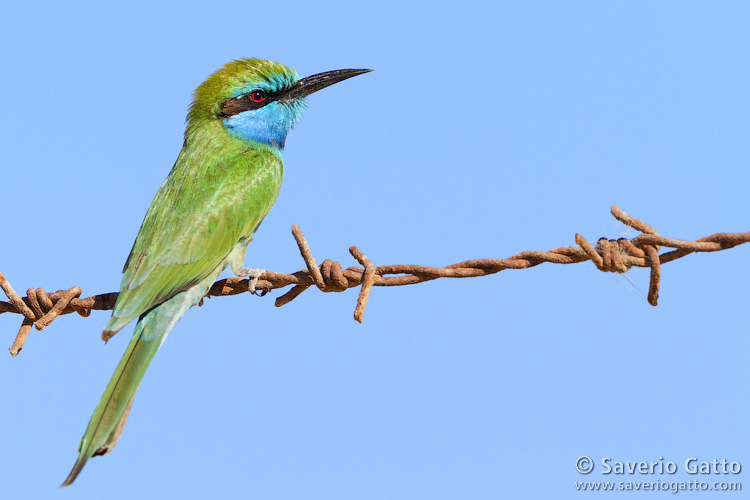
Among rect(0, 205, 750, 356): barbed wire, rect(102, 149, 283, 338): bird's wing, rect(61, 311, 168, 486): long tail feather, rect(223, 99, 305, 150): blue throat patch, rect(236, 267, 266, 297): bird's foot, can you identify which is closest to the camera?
rect(0, 205, 750, 356): barbed wire

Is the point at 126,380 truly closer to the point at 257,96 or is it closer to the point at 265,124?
the point at 265,124

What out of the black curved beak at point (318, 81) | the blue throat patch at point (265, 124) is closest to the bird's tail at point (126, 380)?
the blue throat patch at point (265, 124)

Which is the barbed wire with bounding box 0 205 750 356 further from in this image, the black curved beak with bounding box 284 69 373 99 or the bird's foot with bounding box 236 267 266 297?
the black curved beak with bounding box 284 69 373 99

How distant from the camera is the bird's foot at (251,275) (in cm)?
355

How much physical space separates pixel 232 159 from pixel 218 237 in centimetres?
61

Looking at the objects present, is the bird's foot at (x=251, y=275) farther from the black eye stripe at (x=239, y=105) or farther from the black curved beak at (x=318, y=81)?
the black curved beak at (x=318, y=81)

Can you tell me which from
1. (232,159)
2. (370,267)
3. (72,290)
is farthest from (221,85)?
(370,267)

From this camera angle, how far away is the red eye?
16.5 feet

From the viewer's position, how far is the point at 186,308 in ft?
13.2

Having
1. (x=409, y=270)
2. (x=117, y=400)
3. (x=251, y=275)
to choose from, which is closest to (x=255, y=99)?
(x=251, y=275)

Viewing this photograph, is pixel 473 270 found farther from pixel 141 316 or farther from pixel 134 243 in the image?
pixel 134 243

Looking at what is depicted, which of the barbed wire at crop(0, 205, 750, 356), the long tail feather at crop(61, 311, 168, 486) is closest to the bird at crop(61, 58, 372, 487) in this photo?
the long tail feather at crop(61, 311, 168, 486)

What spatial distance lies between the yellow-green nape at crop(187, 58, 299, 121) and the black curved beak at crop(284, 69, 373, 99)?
0.19 ft

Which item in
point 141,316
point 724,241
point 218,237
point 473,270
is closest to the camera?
point 724,241
